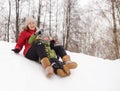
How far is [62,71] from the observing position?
14.4ft

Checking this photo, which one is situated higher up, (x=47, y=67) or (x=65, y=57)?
(x=65, y=57)

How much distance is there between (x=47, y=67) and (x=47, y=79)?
189 millimetres

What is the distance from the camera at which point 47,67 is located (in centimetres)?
427

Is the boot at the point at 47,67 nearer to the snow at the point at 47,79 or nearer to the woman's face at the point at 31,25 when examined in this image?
the snow at the point at 47,79

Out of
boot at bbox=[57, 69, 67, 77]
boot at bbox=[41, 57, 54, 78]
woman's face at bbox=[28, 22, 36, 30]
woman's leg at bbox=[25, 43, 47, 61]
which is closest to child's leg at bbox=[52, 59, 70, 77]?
boot at bbox=[57, 69, 67, 77]

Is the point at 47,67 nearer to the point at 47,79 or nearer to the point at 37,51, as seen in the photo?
the point at 47,79

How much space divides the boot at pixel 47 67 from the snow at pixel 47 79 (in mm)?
100

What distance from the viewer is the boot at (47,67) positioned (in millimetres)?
4192

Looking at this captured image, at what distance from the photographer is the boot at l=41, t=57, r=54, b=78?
4.19 m

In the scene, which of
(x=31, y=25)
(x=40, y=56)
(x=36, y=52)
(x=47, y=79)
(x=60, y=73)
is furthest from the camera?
(x=31, y=25)

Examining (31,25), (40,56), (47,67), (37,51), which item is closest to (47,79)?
(47,67)

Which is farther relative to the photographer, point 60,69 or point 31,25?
point 31,25

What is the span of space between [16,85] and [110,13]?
535 inches

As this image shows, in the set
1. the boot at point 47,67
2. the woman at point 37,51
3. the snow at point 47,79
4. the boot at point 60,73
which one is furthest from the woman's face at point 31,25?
the boot at point 60,73
